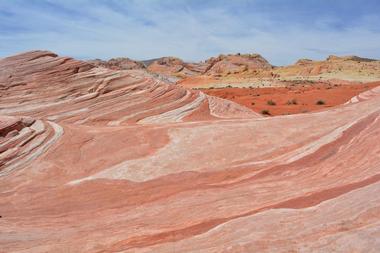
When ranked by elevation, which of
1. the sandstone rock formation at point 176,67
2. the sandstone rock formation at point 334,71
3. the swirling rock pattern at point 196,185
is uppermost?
the sandstone rock formation at point 176,67

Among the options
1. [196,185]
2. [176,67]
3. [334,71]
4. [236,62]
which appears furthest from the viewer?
[176,67]

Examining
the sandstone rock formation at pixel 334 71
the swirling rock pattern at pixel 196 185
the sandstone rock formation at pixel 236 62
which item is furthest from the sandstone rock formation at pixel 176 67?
the swirling rock pattern at pixel 196 185

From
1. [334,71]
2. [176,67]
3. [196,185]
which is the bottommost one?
[196,185]

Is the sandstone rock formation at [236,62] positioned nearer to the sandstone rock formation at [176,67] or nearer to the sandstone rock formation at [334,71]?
the sandstone rock formation at [176,67]

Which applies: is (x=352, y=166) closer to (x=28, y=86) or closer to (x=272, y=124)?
(x=272, y=124)

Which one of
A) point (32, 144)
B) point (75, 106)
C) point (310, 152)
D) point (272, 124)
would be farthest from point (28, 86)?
point (310, 152)

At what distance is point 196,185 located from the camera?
5496 millimetres

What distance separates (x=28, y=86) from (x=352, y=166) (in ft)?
29.9

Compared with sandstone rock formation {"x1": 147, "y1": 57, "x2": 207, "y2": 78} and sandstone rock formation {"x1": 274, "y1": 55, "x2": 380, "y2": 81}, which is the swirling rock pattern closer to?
sandstone rock formation {"x1": 274, "y1": 55, "x2": 380, "y2": 81}

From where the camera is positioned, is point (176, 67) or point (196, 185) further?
point (176, 67)

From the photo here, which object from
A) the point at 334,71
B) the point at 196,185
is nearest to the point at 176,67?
the point at 334,71

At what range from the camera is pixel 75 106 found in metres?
10.9

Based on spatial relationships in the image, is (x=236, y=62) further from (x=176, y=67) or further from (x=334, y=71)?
(x=334, y=71)

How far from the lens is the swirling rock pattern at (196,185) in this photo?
3.82 m
